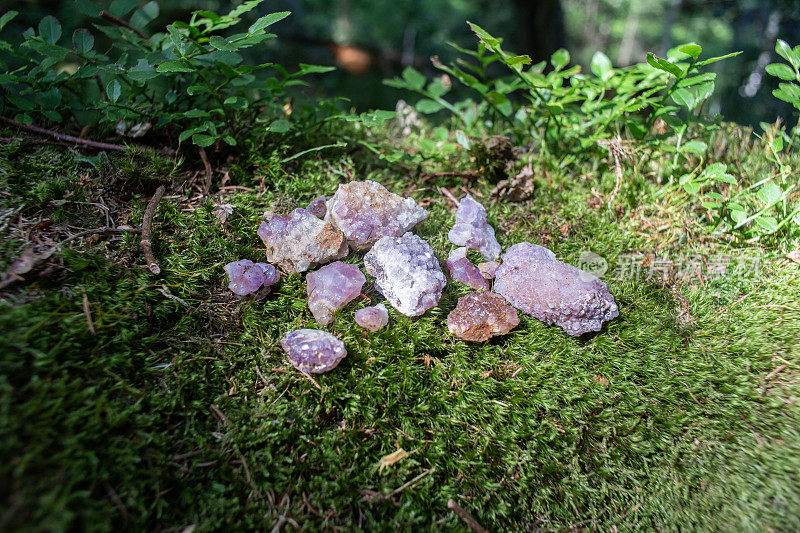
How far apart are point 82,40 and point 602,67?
274 cm

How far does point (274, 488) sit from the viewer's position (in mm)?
1316

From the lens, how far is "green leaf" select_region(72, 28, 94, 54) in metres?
1.91

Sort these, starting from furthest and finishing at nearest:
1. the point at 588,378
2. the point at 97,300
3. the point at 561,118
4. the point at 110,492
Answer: the point at 561,118 < the point at 588,378 < the point at 97,300 < the point at 110,492

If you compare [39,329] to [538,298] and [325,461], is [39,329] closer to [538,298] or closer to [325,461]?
[325,461]

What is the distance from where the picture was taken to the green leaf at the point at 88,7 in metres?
1.91

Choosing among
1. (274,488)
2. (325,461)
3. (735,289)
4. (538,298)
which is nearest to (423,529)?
(325,461)

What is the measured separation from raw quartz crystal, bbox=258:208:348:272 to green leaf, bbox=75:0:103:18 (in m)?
1.30

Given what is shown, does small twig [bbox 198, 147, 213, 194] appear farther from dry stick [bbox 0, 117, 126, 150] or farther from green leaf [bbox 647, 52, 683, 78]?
green leaf [bbox 647, 52, 683, 78]

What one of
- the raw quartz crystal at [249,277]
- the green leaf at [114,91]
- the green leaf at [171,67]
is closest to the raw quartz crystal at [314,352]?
the raw quartz crystal at [249,277]

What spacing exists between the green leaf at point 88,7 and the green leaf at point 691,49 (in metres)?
2.75

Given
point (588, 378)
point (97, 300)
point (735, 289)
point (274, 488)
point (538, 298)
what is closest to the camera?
point (274, 488)

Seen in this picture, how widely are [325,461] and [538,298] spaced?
1102 mm

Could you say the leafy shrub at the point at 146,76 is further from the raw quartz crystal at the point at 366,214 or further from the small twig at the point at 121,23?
the raw quartz crystal at the point at 366,214

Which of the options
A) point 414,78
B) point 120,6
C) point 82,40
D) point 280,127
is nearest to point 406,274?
point 280,127
